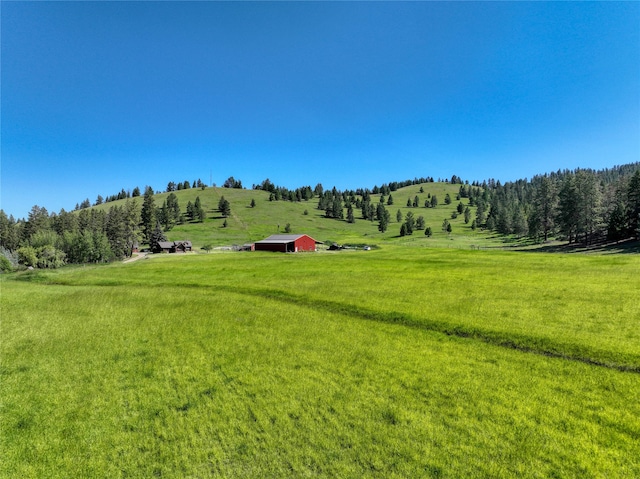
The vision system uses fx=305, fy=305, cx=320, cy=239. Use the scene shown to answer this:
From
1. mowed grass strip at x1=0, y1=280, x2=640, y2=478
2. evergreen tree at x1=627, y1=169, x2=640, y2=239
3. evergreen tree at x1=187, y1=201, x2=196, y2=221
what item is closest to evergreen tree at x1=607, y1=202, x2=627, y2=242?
evergreen tree at x1=627, y1=169, x2=640, y2=239

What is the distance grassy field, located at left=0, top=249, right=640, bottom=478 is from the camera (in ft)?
31.1

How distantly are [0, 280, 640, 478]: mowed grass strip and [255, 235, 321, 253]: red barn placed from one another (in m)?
77.9

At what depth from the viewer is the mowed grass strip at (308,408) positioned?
930cm

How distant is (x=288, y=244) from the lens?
98.9 metres

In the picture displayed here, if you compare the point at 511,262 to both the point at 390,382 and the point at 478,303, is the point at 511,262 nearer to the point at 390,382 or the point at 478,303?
the point at 478,303

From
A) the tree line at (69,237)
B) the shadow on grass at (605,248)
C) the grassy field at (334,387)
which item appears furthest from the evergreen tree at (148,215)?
the shadow on grass at (605,248)

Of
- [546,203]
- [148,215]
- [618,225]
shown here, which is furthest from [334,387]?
[148,215]

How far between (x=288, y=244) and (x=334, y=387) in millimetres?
86399

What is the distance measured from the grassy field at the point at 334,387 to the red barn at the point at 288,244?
230ft

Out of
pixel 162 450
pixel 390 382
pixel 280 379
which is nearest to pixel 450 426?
pixel 390 382

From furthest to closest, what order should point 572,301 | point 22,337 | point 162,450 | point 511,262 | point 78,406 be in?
point 511,262 < point 572,301 < point 22,337 < point 78,406 < point 162,450

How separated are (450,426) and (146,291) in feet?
119

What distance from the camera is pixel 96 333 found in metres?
22.0

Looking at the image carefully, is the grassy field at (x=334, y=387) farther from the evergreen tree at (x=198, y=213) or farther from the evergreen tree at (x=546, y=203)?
the evergreen tree at (x=198, y=213)
